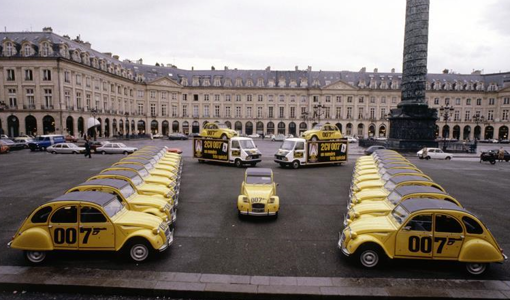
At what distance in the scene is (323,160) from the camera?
26688 mm

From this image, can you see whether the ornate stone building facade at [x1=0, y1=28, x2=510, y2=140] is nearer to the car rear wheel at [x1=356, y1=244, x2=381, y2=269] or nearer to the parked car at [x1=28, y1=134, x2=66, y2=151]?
the parked car at [x1=28, y1=134, x2=66, y2=151]

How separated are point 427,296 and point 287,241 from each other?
4278 mm

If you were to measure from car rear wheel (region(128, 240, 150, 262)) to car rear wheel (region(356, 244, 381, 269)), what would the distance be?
564cm

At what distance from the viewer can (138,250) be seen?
27.8ft

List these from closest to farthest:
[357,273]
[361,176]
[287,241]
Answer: [357,273] → [287,241] → [361,176]

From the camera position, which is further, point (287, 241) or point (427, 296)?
point (287, 241)

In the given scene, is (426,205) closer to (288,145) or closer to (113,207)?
(113,207)

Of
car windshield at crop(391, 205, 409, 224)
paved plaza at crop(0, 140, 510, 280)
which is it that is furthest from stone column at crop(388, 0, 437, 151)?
car windshield at crop(391, 205, 409, 224)

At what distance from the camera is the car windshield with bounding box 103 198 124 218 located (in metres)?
8.52

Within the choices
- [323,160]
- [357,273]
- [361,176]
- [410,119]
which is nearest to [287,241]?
[357,273]

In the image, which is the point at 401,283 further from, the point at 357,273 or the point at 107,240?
the point at 107,240

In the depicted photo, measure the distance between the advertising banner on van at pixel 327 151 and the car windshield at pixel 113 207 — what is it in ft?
61.6

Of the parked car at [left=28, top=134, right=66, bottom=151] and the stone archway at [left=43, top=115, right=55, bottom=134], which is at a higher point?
the stone archway at [left=43, top=115, right=55, bottom=134]

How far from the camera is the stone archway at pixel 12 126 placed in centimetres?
5584
